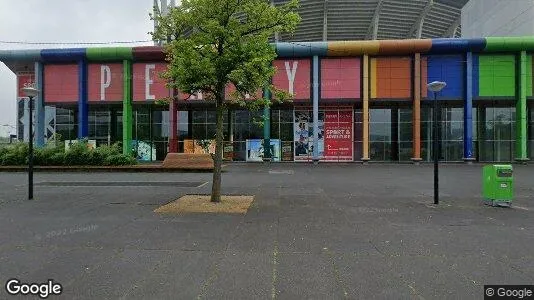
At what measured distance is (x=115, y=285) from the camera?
15.2 ft

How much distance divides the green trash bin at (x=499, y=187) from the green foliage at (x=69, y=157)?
18919mm

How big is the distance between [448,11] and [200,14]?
4653 centimetres

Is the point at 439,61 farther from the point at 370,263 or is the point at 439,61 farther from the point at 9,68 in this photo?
the point at 9,68

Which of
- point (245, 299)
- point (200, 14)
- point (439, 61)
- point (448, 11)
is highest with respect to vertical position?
point (448, 11)

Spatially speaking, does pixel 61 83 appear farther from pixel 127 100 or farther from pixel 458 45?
pixel 458 45

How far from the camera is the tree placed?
9812mm

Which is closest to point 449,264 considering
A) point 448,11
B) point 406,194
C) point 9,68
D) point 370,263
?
point 370,263

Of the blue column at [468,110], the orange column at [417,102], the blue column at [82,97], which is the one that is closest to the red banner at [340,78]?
the orange column at [417,102]

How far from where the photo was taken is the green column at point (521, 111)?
28641 millimetres

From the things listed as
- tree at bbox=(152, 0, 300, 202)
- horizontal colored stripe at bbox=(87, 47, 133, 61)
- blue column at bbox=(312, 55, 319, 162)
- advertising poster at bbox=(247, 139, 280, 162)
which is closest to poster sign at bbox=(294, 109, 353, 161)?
blue column at bbox=(312, 55, 319, 162)

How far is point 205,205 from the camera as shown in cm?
1037

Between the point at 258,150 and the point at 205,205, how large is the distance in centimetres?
2207

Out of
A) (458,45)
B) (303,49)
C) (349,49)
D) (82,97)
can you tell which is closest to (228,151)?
(303,49)

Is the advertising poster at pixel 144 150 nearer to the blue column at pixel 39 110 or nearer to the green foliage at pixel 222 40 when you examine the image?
the blue column at pixel 39 110
